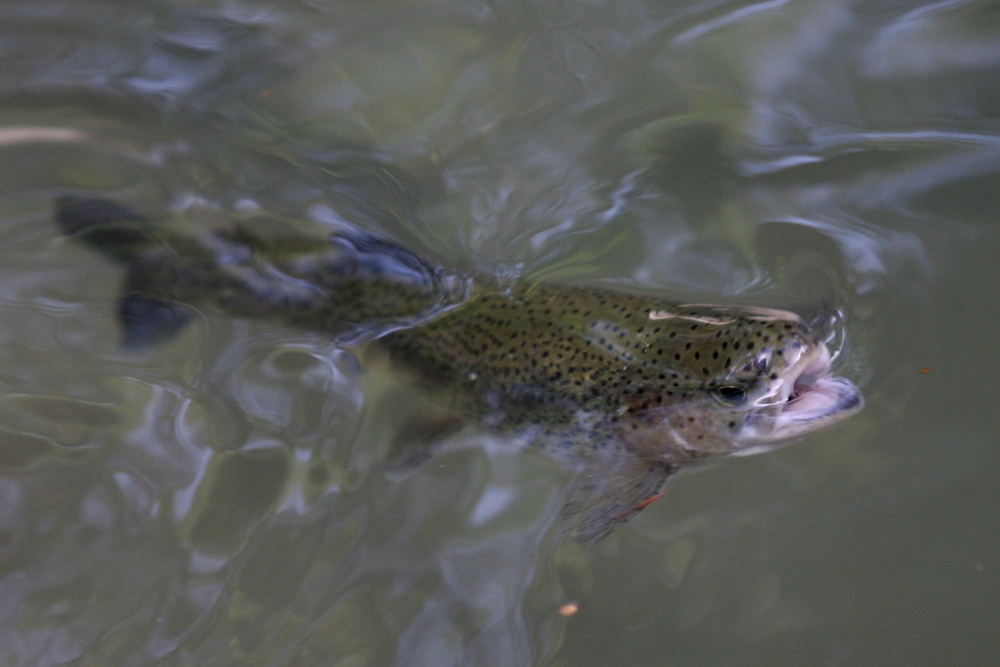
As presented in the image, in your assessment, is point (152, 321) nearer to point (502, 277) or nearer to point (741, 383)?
point (502, 277)

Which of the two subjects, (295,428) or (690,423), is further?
(295,428)

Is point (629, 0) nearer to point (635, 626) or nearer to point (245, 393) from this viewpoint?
point (245, 393)

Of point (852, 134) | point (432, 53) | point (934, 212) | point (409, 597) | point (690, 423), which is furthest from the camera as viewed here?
point (432, 53)

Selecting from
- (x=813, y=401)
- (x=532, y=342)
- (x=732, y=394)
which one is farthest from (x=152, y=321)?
(x=813, y=401)

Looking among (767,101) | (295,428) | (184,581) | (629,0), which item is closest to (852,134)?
(767,101)

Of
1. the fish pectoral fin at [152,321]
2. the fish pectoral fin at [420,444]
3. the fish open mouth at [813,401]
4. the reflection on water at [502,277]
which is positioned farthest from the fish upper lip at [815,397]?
the fish pectoral fin at [152,321]

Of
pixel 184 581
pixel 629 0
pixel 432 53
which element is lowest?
pixel 184 581

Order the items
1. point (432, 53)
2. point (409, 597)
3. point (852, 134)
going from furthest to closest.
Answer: point (432, 53) < point (852, 134) < point (409, 597)
